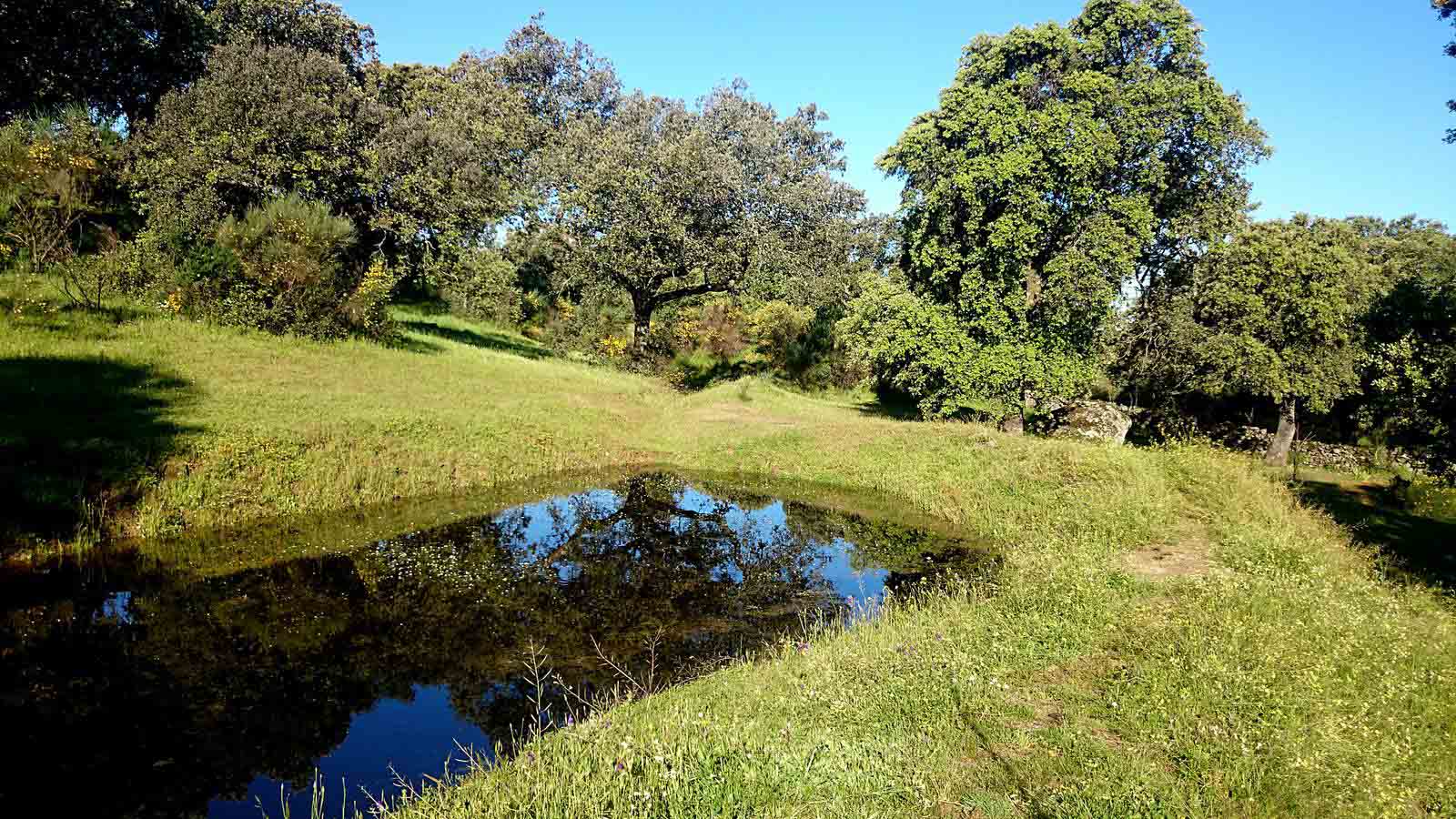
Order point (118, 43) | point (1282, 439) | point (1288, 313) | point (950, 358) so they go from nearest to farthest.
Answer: point (950, 358) → point (1288, 313) → point (118, 43) → point (1282, 439)

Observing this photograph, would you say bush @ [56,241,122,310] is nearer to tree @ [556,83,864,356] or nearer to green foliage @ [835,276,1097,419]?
tree @ [556,83,864,356]

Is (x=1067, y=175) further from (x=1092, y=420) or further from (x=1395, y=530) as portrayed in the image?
(x=1395, y=530)

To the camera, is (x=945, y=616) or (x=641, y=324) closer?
(x=945, y=616)

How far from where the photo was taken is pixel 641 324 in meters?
34.8

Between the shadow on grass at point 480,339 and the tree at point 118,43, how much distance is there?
40.5ft

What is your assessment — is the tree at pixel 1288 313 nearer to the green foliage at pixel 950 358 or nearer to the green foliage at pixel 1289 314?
the green foliage at pixel 1289 314

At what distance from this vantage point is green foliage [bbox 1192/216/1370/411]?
79.7ft

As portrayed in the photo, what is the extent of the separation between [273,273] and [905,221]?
2245 centimetres

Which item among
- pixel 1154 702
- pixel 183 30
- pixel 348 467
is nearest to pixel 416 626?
pixel 348 467

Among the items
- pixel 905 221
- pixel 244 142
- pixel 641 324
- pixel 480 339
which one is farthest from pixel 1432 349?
pixel 480 339

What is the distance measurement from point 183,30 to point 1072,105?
34801 millimetres

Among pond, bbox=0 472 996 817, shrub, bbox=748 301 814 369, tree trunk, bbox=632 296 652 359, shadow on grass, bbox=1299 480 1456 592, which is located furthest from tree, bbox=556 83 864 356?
shadow on grass, bbox=1299 480 1456 592

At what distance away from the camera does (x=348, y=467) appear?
14258 mm

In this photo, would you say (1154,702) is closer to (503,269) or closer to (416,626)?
(416,626)
